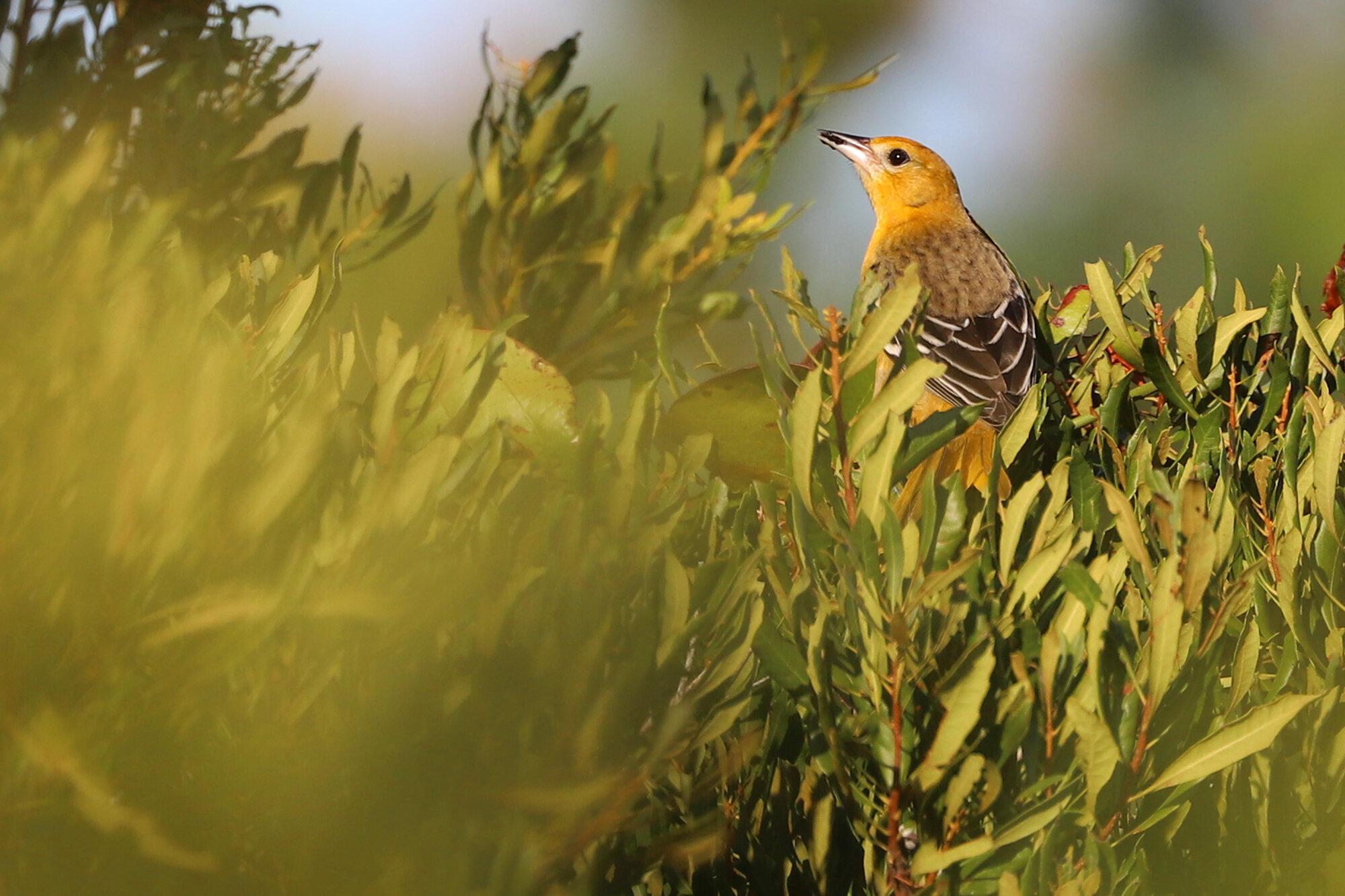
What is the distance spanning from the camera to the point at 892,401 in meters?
0.52

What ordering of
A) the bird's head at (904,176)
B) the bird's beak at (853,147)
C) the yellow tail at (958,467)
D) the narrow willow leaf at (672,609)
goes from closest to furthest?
the narrow willow leaf at (672,609) < the yellow tail at (958,467) < the bird's beak at (853,147) < the bird's head at (904,176)

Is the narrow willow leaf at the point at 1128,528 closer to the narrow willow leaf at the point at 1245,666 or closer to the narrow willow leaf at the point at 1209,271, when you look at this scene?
the narrow willow leaf at the point at 1245,666

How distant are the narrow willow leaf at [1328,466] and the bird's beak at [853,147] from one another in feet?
9.38

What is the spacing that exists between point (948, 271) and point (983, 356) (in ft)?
1.98

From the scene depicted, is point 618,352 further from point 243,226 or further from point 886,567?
point 886,567

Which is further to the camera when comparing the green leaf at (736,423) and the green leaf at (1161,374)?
the green leaf at (1161,374)

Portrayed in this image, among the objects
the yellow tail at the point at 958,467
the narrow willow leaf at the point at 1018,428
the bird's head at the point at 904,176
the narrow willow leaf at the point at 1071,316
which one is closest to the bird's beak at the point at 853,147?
the bird's head at the point at 904,176

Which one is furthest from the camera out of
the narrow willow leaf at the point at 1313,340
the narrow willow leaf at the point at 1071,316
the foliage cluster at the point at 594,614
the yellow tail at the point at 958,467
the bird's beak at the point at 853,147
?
the bird's beak at the point at 853,147

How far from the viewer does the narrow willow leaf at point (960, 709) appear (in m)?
0.48

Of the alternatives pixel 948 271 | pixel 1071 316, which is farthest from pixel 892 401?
pixel 948 271

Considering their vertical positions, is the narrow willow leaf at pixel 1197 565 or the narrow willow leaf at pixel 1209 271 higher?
the narrow willow leaf at pixel 1209 271

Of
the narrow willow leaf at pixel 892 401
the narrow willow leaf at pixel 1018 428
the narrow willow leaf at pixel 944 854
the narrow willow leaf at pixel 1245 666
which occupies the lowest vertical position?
the narrow willow leaf at pixel 944 854

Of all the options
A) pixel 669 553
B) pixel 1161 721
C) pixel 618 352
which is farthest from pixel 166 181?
pixel 1161 721

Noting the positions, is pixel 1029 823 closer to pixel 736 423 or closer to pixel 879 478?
pixel 879 478
